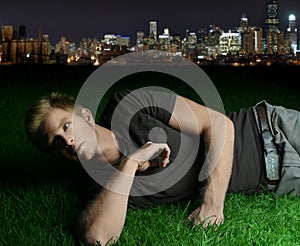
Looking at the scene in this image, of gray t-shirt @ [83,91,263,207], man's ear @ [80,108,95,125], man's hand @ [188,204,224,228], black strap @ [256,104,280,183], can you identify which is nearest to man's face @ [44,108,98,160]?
man's ear @ [80,108,95,125]

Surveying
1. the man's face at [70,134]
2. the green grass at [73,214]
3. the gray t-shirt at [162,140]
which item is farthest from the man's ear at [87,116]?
the green grass at [73,214]

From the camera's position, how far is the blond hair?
120 inches

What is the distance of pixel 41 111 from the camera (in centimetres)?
304

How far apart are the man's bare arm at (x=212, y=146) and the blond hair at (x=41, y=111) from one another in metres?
0.55

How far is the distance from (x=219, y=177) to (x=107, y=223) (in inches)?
25.0

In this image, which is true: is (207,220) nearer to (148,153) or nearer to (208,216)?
(208,216)

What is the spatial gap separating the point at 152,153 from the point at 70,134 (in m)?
0.43

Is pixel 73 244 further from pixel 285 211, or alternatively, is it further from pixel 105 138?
pixel 285 211

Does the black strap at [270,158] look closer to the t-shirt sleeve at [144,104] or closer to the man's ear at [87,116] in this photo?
the t-shirt sleeve at [144,104]

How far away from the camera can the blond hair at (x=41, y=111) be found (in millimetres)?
3039

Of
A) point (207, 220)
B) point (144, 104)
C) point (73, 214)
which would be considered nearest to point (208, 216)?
point (207, 220)

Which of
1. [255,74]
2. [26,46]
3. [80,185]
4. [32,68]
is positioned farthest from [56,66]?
[80,185]

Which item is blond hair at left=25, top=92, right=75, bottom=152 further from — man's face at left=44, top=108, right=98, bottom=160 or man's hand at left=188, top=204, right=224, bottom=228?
man's hand at left=188, top=204, right=224, bottom=228

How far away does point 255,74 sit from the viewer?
14039mm
